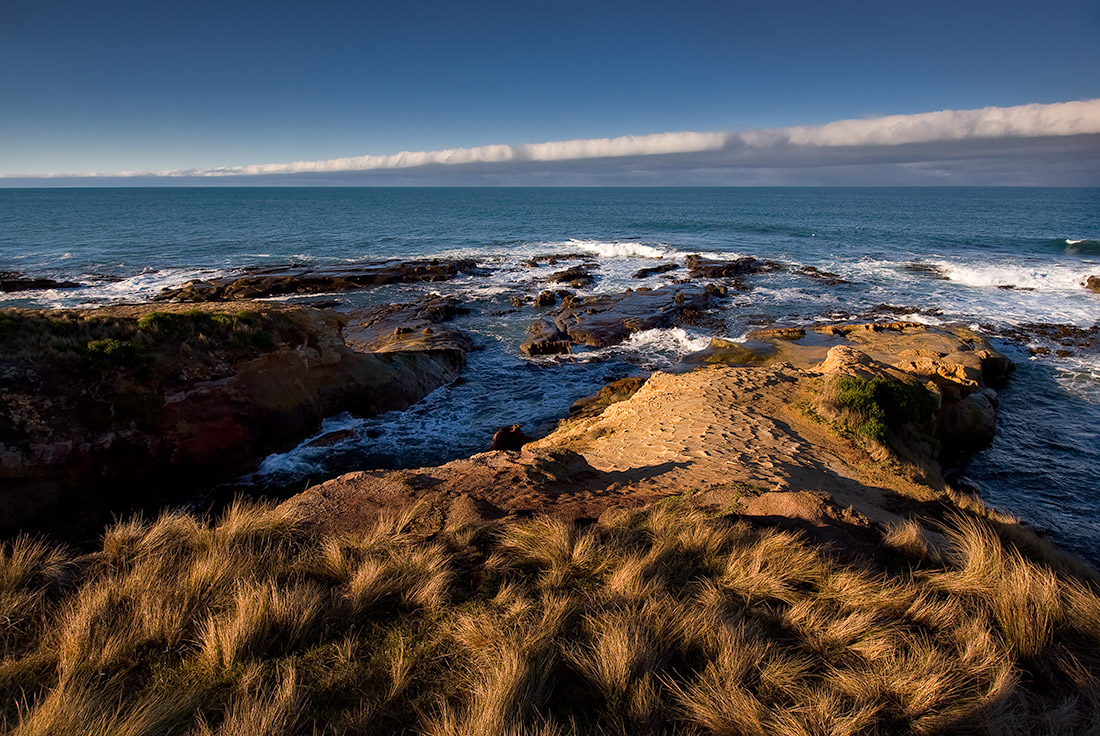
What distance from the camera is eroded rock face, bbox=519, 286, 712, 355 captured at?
23.8 m

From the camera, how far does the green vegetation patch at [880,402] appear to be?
12.2 meters

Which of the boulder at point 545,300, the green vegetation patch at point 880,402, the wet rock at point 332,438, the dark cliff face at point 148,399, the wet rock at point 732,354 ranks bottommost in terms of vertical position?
the wet rock at point 732,354

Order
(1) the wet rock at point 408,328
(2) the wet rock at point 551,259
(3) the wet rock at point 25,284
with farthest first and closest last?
(2) the wet rock at point 551,259 → (3) the wet rock at point 25,284 → (1) the wet rock at point 408,328

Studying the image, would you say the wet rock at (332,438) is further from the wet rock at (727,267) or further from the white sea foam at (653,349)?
the wet rock at (727,267)

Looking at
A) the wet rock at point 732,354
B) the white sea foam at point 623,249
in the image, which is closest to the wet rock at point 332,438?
the wet rock at point 732,354

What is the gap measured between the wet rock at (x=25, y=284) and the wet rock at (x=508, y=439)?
3699cm

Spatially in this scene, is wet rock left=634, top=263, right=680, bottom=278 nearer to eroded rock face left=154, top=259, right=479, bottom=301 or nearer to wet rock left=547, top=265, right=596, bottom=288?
wet rock left=547, top=265, right=596, bottom=288

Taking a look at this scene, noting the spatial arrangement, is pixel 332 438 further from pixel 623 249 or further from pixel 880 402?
pixel 623 249

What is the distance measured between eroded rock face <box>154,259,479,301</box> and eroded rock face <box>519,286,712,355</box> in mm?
13738

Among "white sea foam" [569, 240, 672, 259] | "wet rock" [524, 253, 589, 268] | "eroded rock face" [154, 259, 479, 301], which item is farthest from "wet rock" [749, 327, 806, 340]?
"white sea foam" [569, 240, 672, 259]

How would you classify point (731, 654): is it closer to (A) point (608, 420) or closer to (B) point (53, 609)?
(B) point (53, 609)

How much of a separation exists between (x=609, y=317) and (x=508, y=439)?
1468 cm

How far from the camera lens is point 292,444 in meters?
13.7

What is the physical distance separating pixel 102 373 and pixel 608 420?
11410 mm
